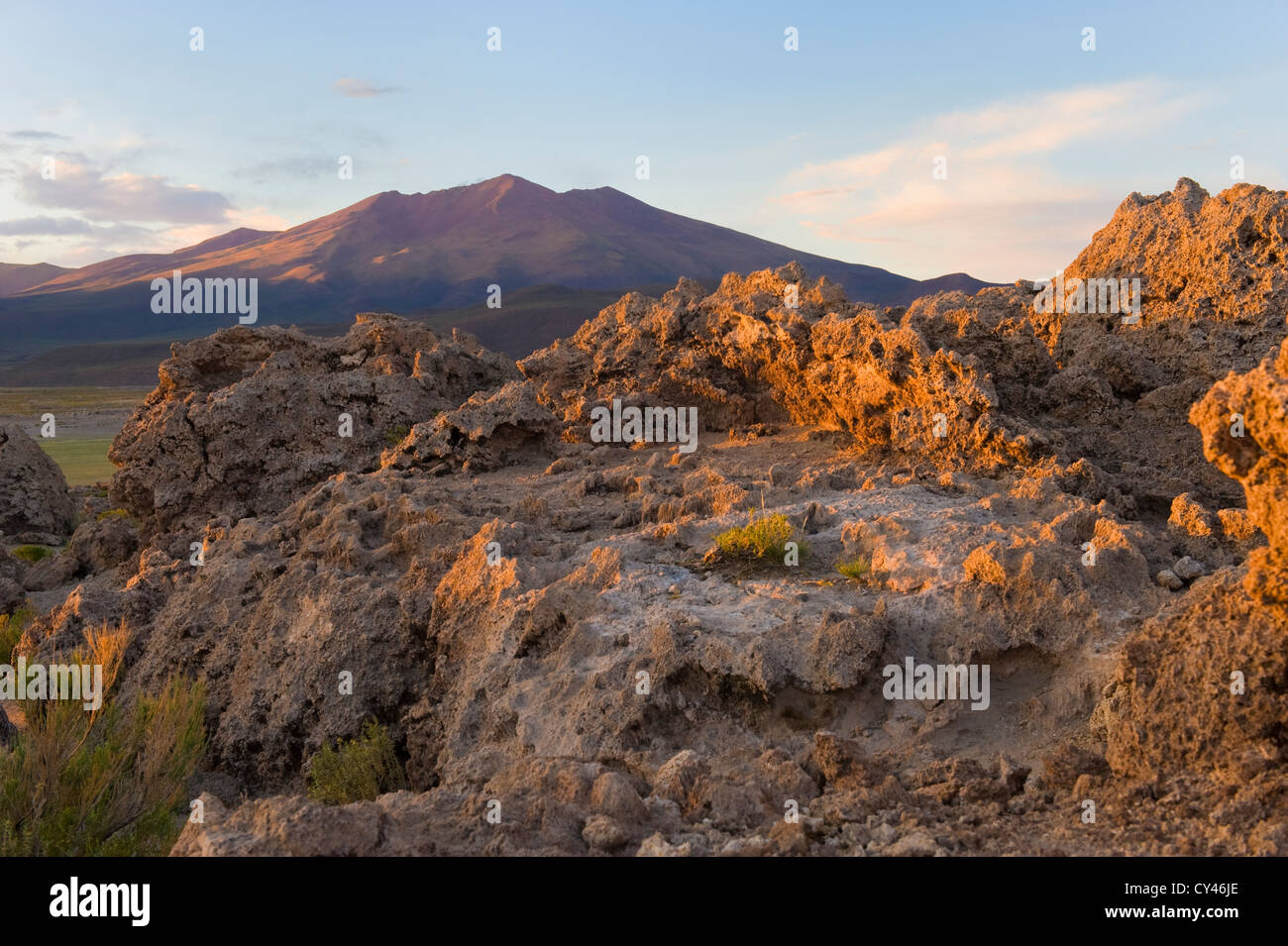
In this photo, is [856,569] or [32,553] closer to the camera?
[856,569]

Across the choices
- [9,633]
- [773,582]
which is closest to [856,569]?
[773,582]

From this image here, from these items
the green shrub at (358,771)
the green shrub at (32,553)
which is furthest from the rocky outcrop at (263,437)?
the green shrub at (358,771)

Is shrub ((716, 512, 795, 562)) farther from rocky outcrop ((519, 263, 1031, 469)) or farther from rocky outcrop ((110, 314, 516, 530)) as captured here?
rocky outcrop ((110, 314, 516, 530))

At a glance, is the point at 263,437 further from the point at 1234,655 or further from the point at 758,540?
the point at 1234,655

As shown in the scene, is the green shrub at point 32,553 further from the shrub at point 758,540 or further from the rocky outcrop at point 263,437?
the shrub at point 758,540

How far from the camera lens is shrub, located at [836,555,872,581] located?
5395 mm

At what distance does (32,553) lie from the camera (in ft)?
42.5

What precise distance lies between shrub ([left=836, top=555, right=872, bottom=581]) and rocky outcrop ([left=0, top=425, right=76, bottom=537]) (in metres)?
12.8

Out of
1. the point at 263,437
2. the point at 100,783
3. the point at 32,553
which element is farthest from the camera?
the point at 32,553

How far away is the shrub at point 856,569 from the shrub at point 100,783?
139 inches

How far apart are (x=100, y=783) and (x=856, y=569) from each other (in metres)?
3.85
